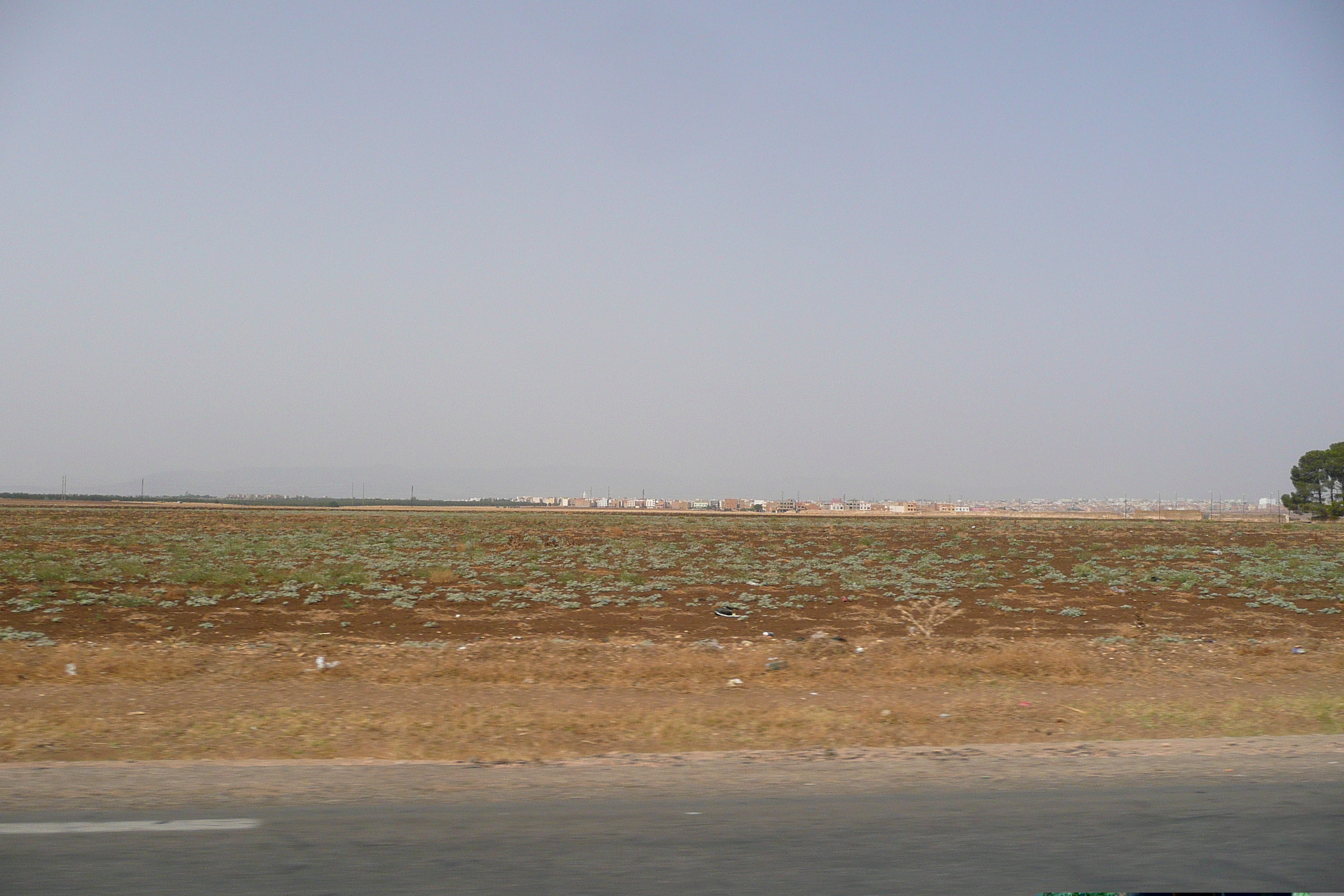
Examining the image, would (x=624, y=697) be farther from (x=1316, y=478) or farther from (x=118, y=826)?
(x=1316, y=478)

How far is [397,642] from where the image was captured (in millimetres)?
18234

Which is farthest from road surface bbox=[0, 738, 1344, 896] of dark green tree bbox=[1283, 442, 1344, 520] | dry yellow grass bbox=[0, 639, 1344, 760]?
dark green tree bbox=[1283, 442, 1344, 520]

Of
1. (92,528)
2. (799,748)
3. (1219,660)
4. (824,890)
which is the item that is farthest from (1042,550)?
(92,528)

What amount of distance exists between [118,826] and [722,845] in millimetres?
3811

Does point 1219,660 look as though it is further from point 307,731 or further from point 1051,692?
point 307,731

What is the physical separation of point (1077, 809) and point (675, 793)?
9.29 feet

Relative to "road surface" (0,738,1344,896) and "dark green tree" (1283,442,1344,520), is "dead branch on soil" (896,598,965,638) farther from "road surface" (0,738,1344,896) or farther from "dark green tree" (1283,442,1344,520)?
"dark green tree" (1283,442,1344,520)

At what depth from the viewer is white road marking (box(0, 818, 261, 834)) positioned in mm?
5867

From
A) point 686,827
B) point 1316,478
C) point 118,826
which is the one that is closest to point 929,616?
point 686,827

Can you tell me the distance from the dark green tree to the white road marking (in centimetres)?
14076

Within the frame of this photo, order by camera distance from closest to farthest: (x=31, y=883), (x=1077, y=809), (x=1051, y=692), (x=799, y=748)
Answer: (x=31, y=883) < (x=1077, y=809) < (x=799, y=748) < (x=1051, y=692)

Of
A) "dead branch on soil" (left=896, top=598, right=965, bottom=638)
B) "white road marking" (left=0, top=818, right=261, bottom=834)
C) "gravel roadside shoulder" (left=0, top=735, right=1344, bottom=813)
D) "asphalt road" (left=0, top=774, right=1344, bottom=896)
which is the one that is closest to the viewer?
"asphalt road" (left=0, top=774, right=1344, bottom=896)

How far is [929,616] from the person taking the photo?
23031 mm

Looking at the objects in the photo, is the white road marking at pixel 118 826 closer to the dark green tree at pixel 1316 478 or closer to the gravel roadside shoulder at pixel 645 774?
the gravel roadside shoulder at pixel 645 774
